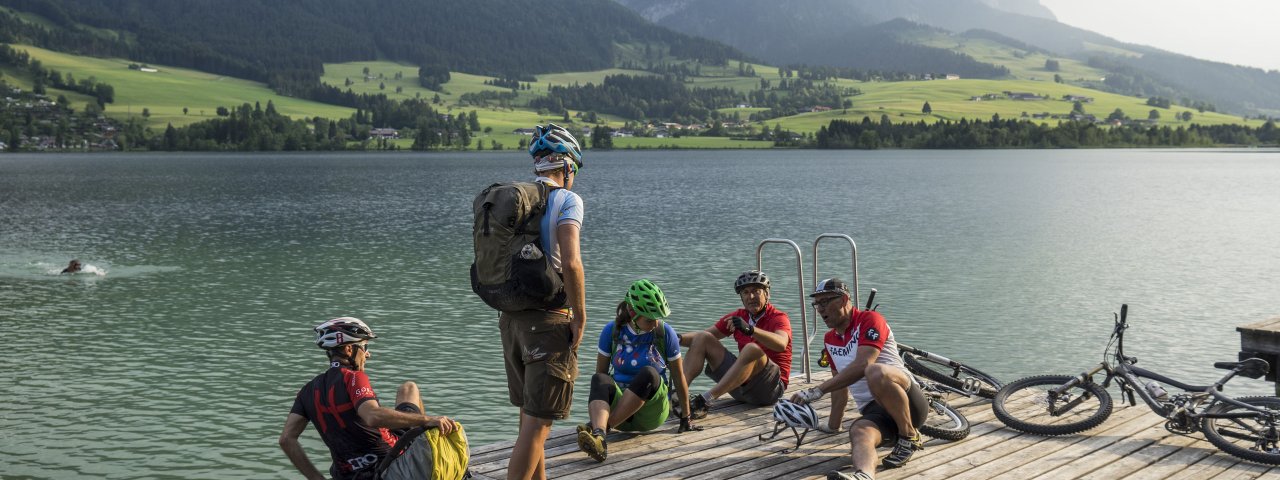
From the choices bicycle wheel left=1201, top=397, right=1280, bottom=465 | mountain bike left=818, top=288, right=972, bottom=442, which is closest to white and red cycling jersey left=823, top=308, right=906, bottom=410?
mountain bike left=818, top=288, right=972, bottom=442

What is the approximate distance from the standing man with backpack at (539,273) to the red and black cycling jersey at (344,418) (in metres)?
1.12

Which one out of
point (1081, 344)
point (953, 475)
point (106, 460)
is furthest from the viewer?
point (1081, 344)

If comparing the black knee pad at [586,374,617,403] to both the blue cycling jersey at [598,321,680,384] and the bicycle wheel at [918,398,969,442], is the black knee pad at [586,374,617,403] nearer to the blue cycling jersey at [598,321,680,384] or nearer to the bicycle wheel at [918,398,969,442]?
the blue cycling jersey at [598,321,680,384]

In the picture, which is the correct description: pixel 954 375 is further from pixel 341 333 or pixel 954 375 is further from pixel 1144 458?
pixel 341 333

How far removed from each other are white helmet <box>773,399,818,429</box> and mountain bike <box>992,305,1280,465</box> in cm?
252

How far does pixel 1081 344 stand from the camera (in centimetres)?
2297

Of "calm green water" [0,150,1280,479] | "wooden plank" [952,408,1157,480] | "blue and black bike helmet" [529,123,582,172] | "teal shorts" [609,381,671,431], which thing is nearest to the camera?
"blue and black bike helmet" [529,123,582,172]

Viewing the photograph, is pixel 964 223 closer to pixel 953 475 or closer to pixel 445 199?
pixel 445 199

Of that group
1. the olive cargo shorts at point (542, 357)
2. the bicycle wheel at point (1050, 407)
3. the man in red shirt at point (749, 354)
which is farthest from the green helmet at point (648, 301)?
the bicycle wheel at point (1050, 407)

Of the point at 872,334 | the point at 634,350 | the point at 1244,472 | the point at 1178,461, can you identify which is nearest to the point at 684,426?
the point at 634,350

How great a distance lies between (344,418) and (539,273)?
6.35 ft

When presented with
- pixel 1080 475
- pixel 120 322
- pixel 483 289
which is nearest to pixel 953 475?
pixel 1080 475

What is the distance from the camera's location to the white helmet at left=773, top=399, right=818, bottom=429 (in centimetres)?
864

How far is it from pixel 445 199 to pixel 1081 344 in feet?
194
